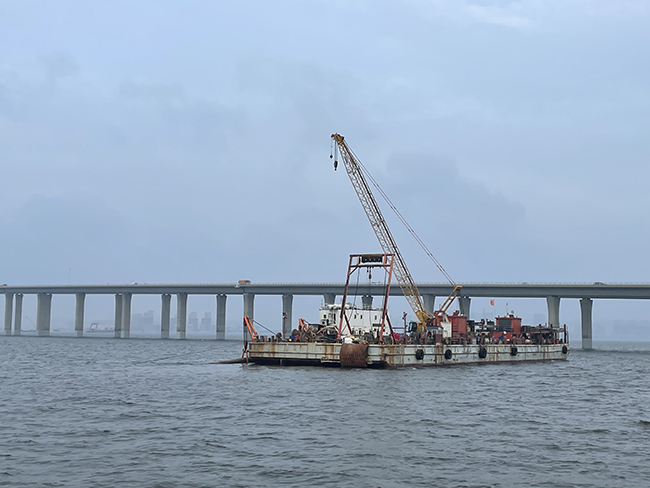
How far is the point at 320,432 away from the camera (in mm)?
33625

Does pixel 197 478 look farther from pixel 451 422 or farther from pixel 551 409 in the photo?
pixel 551 409

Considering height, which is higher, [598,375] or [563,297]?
[563,297]

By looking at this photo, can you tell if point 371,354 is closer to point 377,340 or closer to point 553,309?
point 377,340

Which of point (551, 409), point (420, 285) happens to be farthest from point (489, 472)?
point (420, 285)

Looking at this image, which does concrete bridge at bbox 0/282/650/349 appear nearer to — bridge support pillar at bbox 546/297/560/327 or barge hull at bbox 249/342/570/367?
bridge support pillar at bbox 546/297/560/327

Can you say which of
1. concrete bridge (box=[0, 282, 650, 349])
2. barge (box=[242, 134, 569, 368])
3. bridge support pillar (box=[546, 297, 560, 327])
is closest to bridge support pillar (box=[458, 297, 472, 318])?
concrete bridge (box=[0, 282, 650, 349])

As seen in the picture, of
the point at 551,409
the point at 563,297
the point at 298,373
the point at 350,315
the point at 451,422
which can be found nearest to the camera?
the point at 451,422

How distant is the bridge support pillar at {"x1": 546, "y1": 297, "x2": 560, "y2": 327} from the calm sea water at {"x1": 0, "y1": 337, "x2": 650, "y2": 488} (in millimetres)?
88485

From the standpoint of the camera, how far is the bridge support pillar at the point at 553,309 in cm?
14738

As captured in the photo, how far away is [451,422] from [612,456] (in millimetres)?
10509

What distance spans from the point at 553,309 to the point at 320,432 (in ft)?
412

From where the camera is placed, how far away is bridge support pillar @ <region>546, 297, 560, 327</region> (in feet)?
484

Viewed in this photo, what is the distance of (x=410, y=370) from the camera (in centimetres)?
7175

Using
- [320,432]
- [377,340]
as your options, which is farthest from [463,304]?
[320,432]
